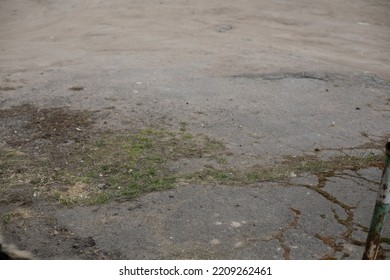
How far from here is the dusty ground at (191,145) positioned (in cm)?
338

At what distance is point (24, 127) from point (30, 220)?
1.96m

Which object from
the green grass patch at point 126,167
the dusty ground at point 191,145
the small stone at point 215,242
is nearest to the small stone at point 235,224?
the dusty ground at point 191,145

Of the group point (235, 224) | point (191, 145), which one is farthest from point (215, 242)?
point (191, 145)

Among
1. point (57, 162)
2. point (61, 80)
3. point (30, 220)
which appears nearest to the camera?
point (30, 220)

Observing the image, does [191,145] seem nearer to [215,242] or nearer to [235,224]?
[235,224]

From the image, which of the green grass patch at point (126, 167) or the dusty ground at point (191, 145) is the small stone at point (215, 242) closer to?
the dusty ground at point (191, 145)

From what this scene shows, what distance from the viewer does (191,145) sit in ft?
15.6

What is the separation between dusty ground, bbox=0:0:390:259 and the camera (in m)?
3.38

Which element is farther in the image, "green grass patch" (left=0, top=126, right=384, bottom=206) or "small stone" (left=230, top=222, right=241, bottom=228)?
"green grass patch" (left=0, top=126, right=384, bottom=206)

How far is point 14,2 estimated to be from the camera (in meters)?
14.3

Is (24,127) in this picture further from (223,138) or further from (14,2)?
(14,2)

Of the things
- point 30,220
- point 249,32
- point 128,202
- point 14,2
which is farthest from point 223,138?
point 14,2

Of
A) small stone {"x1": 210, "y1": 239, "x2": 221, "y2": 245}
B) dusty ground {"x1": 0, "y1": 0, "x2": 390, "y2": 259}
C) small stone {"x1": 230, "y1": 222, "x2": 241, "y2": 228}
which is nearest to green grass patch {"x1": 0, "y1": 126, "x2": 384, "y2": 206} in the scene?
dusty ground {"x1": 0, "y1": 0, "x2": 390, "y2": 259}

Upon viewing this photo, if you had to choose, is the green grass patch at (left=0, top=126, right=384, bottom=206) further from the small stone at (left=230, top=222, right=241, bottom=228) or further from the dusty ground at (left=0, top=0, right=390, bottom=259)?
the small stone at (left=230, top=222, right=241, bottom=228)
